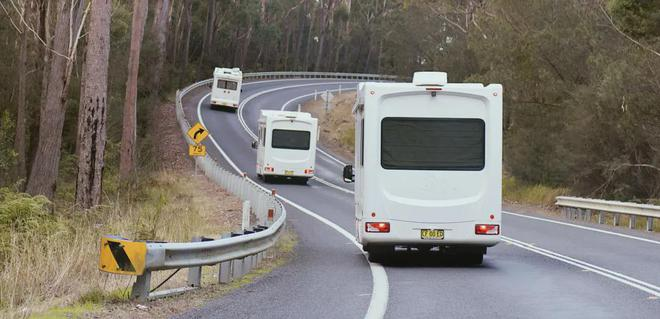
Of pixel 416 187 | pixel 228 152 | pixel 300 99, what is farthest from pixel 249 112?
pixel 416 187

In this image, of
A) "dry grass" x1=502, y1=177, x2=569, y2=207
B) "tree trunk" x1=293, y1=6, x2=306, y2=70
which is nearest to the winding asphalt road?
"dry grass" x1=502, y1=177, x2=569, y2=207

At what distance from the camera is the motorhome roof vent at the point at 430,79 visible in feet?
50.3

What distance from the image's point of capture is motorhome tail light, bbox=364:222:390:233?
49.9ft

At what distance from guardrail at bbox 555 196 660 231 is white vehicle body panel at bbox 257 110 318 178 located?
13760 mm

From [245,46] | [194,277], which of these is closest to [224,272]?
[194,277]

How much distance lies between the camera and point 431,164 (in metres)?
15.3

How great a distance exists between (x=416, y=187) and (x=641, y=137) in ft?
70.5

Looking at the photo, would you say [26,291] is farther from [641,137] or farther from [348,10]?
[348,10]

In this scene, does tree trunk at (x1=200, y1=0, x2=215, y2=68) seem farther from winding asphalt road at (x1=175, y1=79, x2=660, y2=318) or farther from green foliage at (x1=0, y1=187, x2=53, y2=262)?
green foliage at (x1=0, y1=187, x2=53, y2=262)

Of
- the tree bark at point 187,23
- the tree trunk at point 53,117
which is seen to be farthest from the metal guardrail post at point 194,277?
the tree bark at point 187,23

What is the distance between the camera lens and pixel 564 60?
39344 mm

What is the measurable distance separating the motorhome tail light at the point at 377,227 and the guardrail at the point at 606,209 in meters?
12.3

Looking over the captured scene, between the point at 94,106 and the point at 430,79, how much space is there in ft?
34.6

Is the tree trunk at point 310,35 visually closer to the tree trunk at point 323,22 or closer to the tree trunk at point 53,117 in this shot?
the tree trunk at point 323,22
